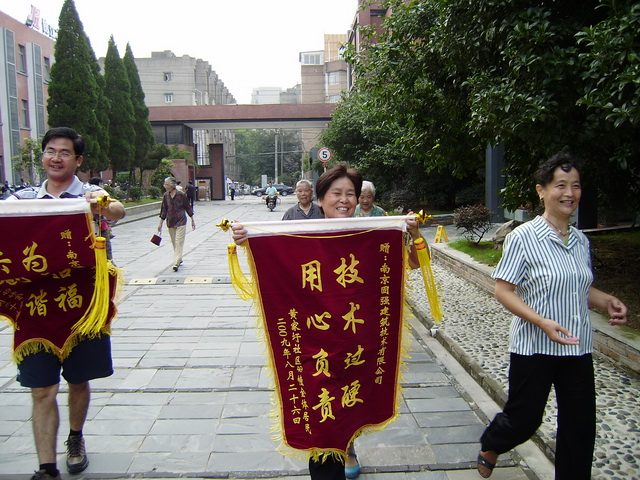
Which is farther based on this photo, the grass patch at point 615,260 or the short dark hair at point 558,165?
the grass patch at point 615,260

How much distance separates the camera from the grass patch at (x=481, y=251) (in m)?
8.59

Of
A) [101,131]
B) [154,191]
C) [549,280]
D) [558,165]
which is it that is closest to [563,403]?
[549,280]

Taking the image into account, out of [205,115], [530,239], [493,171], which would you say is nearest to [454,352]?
[530,239]

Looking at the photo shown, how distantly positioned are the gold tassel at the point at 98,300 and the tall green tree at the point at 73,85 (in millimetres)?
21934

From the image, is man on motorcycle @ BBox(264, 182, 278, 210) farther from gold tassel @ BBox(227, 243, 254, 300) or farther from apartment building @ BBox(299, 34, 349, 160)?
apartment building @ BBox(299, 34, 349, 160)

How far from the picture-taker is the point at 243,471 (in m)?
3.21

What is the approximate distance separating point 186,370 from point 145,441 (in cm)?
130

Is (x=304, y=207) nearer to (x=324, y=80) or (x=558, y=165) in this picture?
(x=558, y=165)

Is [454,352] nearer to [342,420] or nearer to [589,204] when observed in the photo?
[342,420]

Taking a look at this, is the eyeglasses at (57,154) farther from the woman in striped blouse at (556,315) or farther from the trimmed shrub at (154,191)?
the trimmed shrub at (154,191)

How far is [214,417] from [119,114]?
1103 inches

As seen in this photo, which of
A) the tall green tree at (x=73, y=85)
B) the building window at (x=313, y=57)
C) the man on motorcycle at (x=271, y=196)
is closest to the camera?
the tall green tree at (x=73, y=85)

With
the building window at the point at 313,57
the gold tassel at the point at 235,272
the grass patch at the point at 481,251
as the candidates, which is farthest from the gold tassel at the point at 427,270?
the building window at the point at 313,57

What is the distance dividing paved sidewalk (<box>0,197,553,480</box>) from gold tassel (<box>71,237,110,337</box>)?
0.89 metres
